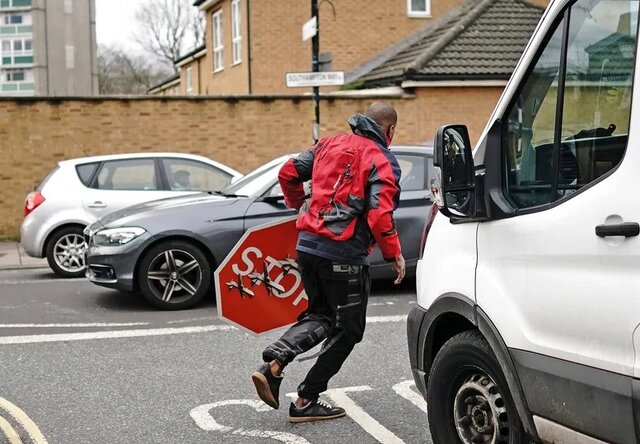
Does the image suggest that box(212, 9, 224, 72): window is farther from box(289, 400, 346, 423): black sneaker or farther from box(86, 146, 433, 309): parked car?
box(289, 400, 346, 423): black sneaker

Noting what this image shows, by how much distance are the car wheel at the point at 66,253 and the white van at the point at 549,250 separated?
8.16 m

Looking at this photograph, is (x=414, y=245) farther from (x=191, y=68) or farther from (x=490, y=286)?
(x=191, y=68)

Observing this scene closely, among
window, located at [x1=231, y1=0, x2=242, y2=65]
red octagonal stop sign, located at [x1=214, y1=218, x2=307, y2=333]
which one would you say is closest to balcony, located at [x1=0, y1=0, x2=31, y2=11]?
window, located at [x1=231, y1=0, x2=242, y2=65]

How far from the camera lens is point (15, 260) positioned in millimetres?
13617

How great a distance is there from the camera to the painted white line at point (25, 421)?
5117 mm

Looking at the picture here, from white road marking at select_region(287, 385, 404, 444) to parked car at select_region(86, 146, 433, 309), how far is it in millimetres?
3237

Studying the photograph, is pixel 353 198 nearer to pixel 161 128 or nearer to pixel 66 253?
pixel 66 253

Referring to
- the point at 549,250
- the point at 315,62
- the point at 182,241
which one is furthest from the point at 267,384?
the point at 315,62

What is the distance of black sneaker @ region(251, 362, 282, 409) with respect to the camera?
5.09 m

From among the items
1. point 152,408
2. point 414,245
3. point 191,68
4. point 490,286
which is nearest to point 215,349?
point 152,408

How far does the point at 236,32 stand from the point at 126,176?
16.0 m

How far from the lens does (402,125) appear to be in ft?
59.8

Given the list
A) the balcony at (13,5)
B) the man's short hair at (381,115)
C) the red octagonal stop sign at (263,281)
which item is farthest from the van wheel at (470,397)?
the balcony at (13,5)

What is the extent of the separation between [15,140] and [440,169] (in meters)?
14.0
